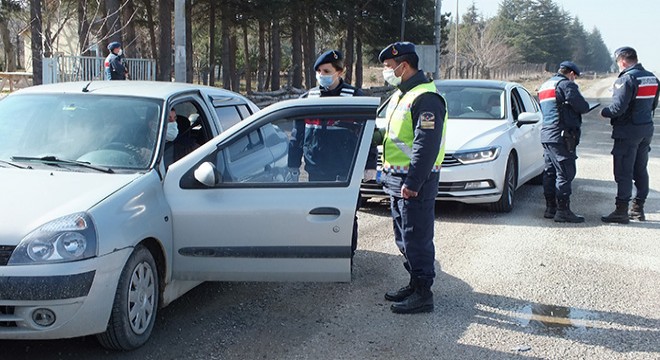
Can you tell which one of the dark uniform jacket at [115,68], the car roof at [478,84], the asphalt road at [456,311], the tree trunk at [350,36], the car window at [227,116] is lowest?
the asphalt road at [456,311]

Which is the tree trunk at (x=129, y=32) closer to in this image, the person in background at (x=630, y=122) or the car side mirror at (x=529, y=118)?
the car side mirror at (x=529, y=118)

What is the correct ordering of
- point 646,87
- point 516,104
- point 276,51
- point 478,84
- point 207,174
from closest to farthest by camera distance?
point 207,174 → point 646,87 → point 516,104 → point 478,84 → point 276,51

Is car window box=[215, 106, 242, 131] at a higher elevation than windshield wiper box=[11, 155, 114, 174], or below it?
higher

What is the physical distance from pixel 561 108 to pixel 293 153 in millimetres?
4468

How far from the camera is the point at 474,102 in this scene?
378 inches

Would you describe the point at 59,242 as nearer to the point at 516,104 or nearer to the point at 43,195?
the point at 43,195

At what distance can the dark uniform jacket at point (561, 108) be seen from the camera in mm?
7887

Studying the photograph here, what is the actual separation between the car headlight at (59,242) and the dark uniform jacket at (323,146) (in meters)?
1.46

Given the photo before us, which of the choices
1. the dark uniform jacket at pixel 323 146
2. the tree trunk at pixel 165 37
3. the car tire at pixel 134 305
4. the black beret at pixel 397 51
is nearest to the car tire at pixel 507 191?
the black beret at pixel 397 51

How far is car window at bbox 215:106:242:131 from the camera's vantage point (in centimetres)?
584

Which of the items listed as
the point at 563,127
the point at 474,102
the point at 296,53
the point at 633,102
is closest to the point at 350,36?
the point at 296,53

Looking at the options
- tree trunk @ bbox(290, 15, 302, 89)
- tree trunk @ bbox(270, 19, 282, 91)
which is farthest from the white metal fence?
tree trunk @ bbox(290, 15, 302, 89)

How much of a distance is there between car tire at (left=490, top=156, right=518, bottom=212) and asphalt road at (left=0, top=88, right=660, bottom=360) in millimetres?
1002

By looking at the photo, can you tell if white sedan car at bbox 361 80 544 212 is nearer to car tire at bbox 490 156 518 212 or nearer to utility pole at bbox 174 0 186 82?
car tire at bbox 490 156 518 212
